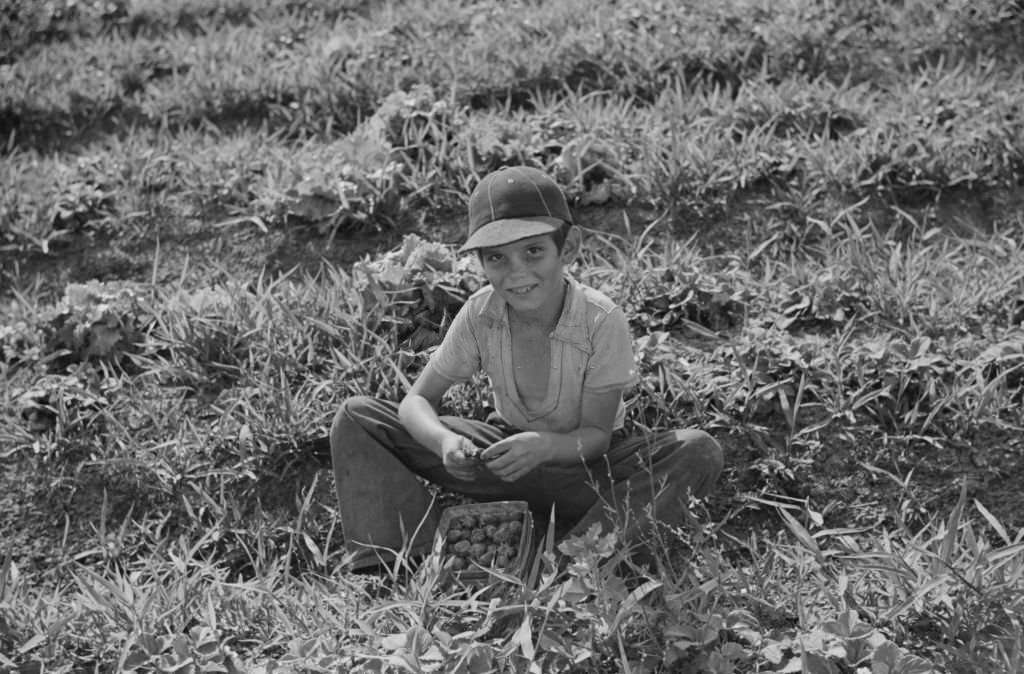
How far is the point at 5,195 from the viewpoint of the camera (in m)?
4.54

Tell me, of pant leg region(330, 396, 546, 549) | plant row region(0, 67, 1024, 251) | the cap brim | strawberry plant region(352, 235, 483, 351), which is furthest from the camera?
plant row region(0, 67, 1024, 251)

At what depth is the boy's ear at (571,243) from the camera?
2809mm

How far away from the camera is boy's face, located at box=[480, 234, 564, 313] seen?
272 cm

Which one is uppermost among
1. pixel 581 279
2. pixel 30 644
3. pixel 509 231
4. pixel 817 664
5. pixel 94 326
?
pixel 509 231

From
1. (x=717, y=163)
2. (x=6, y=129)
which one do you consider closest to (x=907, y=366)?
(x=717, y=163)

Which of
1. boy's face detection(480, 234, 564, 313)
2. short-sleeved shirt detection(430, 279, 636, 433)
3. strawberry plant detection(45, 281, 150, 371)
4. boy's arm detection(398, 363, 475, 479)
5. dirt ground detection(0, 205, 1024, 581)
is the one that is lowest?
dirt ground detection(0, 205, 1024, 581)

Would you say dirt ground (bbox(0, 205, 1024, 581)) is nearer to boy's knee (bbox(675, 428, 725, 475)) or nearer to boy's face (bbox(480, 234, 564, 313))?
boy's knee (bbox(675, 428, 725, 475))

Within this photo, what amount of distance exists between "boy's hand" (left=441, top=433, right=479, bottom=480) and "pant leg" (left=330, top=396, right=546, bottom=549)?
200 millimetres

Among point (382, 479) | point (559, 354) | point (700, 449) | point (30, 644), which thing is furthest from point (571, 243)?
point (30, 644)

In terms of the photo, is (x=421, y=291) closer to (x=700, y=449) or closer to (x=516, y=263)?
(x=516, y=263)

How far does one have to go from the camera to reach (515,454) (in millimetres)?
2764

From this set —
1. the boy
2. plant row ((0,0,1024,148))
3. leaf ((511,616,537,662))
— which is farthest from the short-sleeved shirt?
plant row ((0,0,1024,148))

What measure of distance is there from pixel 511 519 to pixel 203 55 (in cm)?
354

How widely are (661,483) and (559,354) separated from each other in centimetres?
42
